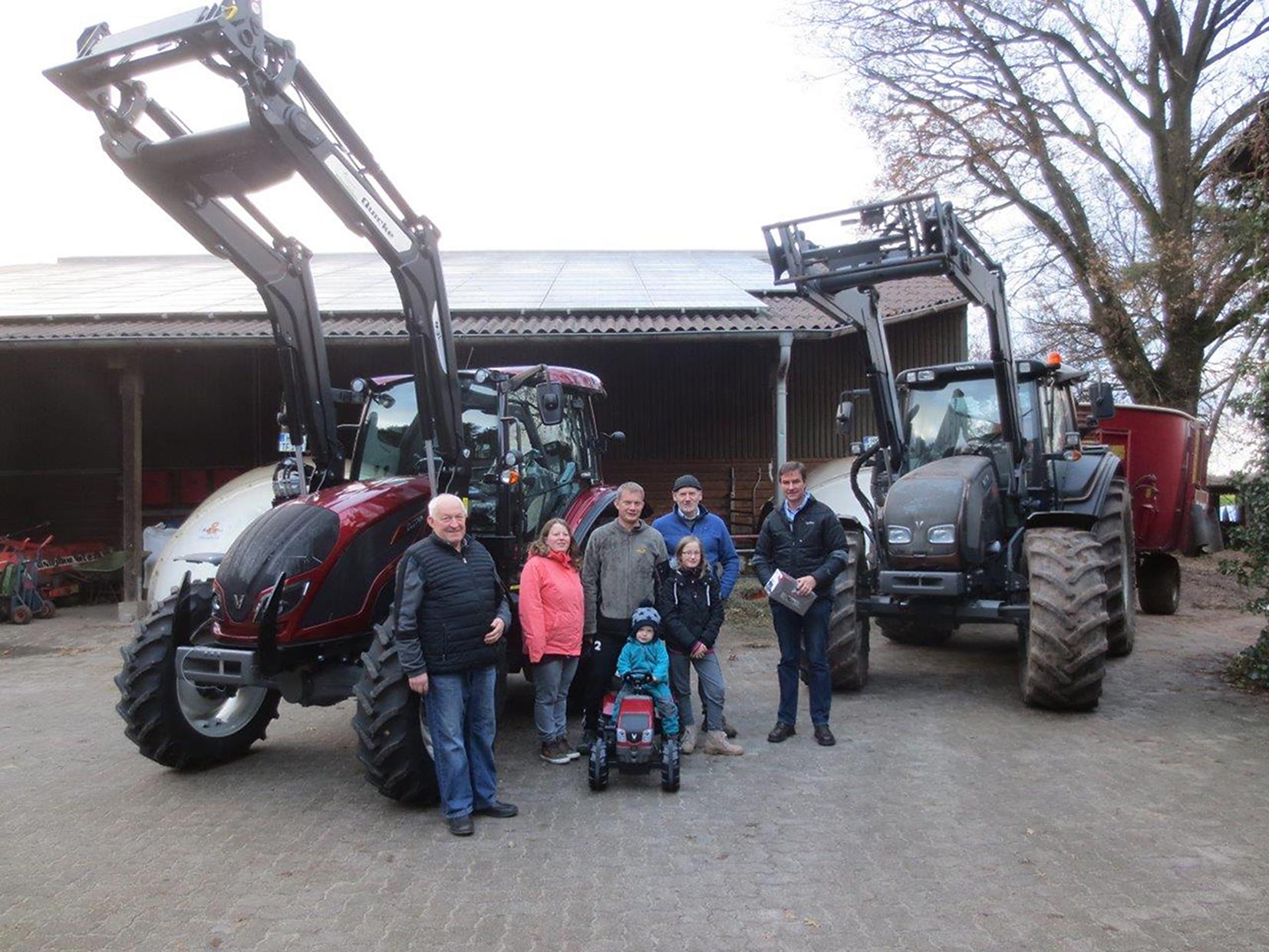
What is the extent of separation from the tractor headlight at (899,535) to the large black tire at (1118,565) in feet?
4.55

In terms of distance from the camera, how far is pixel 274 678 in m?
5.27

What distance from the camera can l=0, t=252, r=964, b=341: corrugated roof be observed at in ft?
40.3

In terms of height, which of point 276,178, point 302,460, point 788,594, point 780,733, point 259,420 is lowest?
point 780,733

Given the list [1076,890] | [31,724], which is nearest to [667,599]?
[1076,890]

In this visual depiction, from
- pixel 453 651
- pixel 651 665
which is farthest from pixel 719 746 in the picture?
pixel 453 651

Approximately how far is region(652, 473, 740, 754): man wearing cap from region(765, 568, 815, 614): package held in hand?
0.24m

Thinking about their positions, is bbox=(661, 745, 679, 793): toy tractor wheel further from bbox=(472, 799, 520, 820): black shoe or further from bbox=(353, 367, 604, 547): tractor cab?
bbox=(353, 367, 604, 547): tractor cab

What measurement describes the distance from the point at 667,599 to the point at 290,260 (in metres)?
3.16

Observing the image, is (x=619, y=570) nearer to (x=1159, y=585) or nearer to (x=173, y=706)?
(x=173, y=706)

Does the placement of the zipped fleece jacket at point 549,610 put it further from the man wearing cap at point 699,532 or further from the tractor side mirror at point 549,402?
the tractor side mirror at point 549,402

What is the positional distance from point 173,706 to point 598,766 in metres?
2.36

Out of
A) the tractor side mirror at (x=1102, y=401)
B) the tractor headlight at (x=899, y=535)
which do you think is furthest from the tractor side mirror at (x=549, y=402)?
the tractor side mirror at (x=1102, y=401)

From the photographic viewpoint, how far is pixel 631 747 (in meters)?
5.41

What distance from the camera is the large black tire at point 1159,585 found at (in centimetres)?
1158
